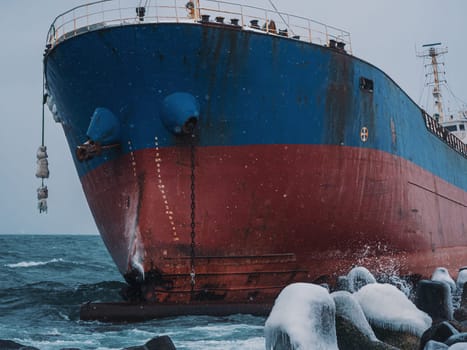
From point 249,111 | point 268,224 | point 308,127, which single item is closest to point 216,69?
point 249,111

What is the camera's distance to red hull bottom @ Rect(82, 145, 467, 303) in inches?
344

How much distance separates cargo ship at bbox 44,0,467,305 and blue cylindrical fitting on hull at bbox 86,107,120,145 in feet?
0.07

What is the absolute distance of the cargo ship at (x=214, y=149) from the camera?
28.7 feet

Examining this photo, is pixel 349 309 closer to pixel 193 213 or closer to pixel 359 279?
pixel 359 279

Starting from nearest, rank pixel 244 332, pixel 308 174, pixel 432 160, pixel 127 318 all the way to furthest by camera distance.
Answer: pixel 244 332, pixel 127 318, pixel 308 174, pixel 432 160

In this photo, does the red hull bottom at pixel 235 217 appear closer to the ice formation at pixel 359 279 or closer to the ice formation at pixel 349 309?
the ice formation at pixel 359 279

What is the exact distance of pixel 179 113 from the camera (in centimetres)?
849

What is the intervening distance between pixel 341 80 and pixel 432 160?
5994mm

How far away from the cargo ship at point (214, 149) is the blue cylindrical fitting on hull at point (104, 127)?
0.02 meters

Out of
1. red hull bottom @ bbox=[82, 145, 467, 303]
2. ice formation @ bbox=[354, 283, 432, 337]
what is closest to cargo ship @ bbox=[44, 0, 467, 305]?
red hull bottom @ bbox=[82, 145, 467, 303]

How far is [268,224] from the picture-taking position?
9.10m

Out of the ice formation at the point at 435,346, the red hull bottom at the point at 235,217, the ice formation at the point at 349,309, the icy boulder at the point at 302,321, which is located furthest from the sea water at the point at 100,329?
the ice formation at the point at 435,346

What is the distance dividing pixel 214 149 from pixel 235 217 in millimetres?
1065

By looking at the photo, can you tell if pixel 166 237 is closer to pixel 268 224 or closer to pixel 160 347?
pixel 268 224
